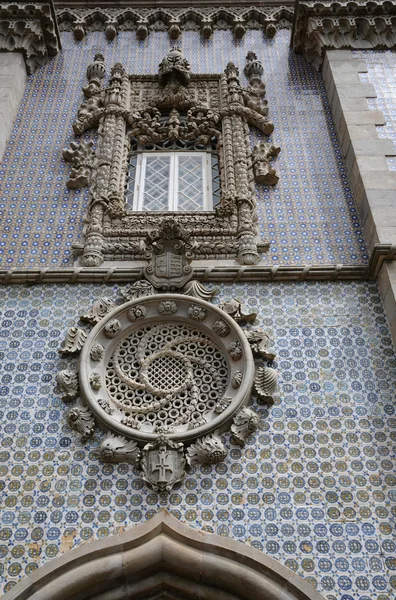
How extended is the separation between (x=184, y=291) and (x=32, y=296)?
1801mm

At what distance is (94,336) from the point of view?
7.66 m

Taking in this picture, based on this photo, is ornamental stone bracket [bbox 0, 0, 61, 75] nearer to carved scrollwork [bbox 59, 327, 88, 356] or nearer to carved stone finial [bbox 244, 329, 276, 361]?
carved scrollwork [bbox 59, 327, 88, 356]

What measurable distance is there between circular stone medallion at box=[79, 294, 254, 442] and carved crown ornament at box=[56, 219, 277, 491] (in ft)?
0.04

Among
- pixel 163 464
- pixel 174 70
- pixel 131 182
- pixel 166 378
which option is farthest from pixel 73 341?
pixel 174 70

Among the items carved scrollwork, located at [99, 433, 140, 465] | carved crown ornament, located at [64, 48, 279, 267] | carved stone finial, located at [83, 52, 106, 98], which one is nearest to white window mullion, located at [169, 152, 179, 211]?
carved crown ornament, located at [64, 48, 279, 267]

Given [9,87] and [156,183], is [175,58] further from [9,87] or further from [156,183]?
[9,87]

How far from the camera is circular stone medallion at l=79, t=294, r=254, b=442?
7.11m

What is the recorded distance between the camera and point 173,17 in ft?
40.3

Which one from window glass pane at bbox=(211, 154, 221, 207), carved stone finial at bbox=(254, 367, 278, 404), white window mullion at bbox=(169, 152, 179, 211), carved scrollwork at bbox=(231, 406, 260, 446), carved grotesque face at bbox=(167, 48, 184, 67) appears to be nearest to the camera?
carved scrollwork at bbox=(231, 406, 260, 446)

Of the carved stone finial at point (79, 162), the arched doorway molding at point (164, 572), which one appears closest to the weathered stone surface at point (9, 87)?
the carved stone finial at point (79, 162)

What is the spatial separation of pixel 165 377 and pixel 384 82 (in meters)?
5.89

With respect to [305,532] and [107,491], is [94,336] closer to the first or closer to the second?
[107,491]

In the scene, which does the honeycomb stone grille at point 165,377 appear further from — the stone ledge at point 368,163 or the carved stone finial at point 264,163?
the carved stone finial at point 264,163

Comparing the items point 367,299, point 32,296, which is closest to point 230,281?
point 367,299
